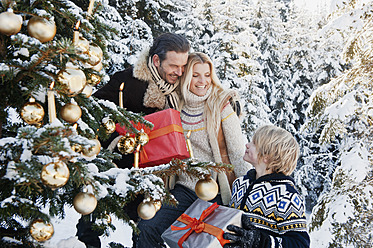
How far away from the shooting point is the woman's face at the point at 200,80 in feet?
10.7

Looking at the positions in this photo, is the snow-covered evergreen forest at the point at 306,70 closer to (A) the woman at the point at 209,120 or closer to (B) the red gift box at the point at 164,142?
(B) the red gift box at the point at 164,142

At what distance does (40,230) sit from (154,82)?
89.8 inches

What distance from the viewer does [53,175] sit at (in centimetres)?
105

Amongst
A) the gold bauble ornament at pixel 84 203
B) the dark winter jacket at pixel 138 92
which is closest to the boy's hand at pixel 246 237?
the gold bauble ornament at pixel 84 203

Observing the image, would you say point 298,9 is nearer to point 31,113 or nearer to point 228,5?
point 228,5

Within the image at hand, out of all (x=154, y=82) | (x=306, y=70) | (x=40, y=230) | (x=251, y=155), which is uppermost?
(x=306, y=70)

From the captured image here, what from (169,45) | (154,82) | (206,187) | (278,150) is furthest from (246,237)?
(169,45)

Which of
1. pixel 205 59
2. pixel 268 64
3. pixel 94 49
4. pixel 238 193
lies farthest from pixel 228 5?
pixel 94 49

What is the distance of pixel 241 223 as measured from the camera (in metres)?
2.30

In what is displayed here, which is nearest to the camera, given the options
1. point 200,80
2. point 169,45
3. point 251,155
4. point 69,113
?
point 69,113

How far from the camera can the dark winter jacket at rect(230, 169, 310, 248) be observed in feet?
7.87

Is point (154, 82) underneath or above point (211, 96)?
above

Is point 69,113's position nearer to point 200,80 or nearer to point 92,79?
point 92,79

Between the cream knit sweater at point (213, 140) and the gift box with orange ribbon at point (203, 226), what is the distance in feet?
2.19
